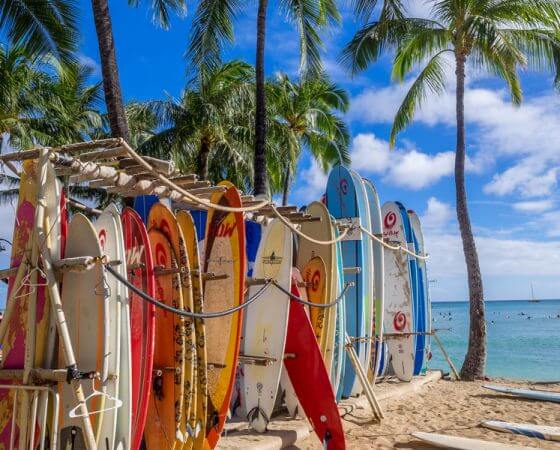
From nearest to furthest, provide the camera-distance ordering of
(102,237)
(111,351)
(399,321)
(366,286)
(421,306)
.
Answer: (111,351) → (102,237) → (366,286) → (399,321) → (421,306)

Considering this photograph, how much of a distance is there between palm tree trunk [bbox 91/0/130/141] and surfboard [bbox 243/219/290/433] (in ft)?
10.2

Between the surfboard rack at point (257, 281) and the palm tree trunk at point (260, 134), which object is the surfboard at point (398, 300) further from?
the surfboard rack at point (257, 281)

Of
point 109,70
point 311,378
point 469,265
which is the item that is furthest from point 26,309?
point 469,265

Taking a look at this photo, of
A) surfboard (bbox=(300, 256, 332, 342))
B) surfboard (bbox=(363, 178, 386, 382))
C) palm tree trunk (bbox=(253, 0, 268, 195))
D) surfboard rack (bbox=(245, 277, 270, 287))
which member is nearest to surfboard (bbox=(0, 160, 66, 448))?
surfboard rack (bbox=(245, 277, 270, 287))

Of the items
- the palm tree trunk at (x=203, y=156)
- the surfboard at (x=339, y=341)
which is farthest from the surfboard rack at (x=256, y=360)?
the palm tree trunk at (x=203, y=156)

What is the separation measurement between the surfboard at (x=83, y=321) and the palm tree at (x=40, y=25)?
6.98m

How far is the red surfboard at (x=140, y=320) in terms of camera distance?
3826 mm

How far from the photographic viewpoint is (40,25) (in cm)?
934

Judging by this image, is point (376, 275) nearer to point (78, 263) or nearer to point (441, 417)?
point (441, 417)

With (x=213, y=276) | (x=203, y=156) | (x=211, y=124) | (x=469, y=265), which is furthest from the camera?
(x=203, y=156)

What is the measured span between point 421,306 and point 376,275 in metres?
2.14

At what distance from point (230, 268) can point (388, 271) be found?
4.68 m

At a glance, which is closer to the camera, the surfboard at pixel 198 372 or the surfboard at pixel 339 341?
the surfboard at pixel 198 372

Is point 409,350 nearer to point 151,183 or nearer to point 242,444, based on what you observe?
point 242,444
